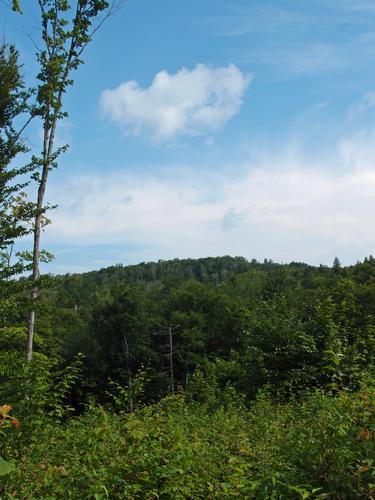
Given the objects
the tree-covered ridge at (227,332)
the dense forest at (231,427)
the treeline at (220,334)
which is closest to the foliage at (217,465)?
the dense forest at (231,427)

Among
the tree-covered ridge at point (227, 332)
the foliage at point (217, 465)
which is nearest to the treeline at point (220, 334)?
the tree-covered ridge at point (227, 332)

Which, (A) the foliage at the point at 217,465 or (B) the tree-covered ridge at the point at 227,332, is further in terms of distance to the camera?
(B) the tree-covered ridge at the point at 227,332

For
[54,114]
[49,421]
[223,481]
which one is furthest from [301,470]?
[54,114]

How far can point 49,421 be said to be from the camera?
291 inches

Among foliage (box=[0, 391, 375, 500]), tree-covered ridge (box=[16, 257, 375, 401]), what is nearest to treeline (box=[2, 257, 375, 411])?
tree-covered ridge (box=[16, 257, 375, 401])

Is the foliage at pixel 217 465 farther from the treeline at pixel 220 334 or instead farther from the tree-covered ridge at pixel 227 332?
the tree-covered ridge at pixel 227 332

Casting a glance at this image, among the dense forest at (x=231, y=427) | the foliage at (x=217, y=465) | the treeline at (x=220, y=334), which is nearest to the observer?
the foliage at (x=217, y=465)

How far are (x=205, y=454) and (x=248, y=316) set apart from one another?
6988mm

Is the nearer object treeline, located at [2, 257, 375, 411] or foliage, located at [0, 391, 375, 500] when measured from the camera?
foliage, located at [0, 391, 375, 500]

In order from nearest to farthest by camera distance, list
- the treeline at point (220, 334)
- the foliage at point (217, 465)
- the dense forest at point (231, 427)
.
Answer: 1. the foliage at point (217, 465)
2. the dense forest at point (231, 427)
3. the treeline at point (220, 334)

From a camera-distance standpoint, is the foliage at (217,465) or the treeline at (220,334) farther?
the treeline at (220,334)

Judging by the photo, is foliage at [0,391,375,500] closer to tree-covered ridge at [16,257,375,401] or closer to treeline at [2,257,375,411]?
treeline at [2,257,375,411]

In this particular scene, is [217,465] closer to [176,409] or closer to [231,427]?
[231,427]

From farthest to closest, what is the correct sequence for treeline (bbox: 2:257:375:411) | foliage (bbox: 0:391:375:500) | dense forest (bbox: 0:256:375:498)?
1. treeline (bbox: 2:257:375:411)
2. dense forest (bbox: 0:256:375:498)
3. foliage (bbox: 0:391:375:500)
